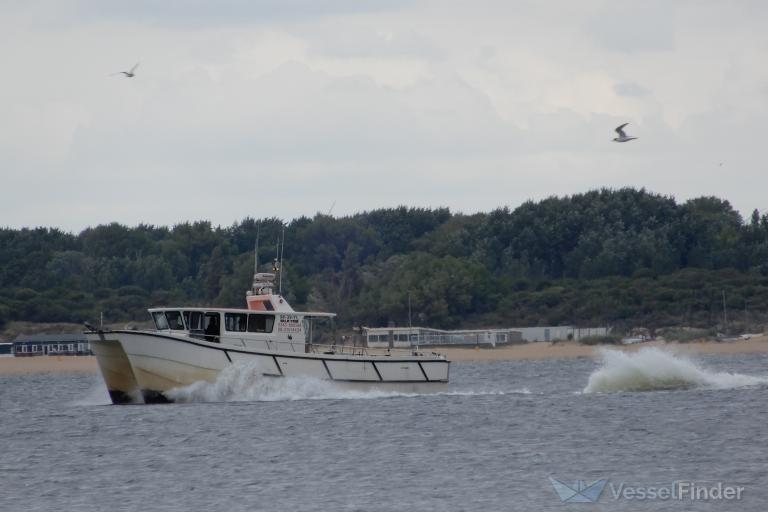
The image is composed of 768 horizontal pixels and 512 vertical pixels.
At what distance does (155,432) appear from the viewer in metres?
41.9

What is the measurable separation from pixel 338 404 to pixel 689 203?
101m

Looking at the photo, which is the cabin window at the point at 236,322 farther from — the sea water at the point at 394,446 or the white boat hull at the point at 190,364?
the sea water at the point at 394,446

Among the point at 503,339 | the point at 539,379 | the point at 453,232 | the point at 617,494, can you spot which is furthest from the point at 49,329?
the point at 617,494

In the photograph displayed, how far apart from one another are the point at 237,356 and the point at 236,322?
1.93 m

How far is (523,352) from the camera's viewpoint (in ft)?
340

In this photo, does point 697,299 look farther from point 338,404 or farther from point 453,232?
point 338,404

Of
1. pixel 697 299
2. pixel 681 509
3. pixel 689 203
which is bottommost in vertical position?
pixel 681 509

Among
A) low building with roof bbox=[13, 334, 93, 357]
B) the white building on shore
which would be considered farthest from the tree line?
low building with roof bbox=[13, 334, 93, 357]

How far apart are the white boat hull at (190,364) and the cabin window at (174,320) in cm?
104

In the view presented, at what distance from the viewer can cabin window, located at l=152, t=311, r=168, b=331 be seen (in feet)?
154

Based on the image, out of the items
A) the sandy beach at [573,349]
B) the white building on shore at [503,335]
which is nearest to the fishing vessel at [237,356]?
the sandy beach at [573,349]

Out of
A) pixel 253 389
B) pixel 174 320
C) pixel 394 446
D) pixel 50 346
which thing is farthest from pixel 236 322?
pixel 50 346

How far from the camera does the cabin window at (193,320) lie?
152 feet

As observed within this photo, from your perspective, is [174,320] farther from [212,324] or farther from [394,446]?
[394,446]
